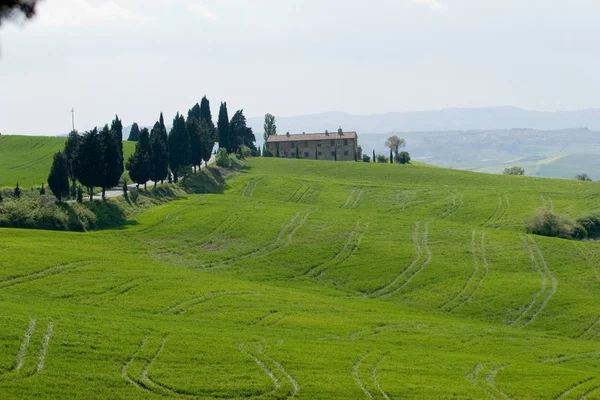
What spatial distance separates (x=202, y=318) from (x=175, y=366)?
14.8 m

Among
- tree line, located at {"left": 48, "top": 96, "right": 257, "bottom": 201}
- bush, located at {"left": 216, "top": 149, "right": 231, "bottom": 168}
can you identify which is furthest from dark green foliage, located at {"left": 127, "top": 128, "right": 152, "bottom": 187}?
bush, located at {"left": 216, "top": 149, "right": 231, "bottom": 168}

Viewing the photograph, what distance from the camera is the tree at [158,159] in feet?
380

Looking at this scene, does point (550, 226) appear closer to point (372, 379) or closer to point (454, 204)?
point (454, 204)

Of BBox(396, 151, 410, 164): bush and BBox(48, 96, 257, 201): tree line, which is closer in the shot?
BBox(48, 96, 257, 201): tree line

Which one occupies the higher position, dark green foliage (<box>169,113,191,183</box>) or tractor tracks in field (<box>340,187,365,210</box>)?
dark green foliage (<box>169,113,191,183</box>)

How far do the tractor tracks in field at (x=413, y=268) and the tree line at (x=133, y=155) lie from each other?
3782cm

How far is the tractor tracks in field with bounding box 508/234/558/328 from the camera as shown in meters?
65.9

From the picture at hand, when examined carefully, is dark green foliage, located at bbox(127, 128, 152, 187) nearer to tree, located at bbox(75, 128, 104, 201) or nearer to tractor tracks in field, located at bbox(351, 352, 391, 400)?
tree, located at bbox(75, 128, 104, 201)

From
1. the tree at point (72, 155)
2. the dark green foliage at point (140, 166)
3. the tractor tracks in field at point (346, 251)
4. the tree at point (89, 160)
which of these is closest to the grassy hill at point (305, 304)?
the tractor tracks in field at point (346, 251)

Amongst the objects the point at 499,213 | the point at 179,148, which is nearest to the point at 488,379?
the point at 499,213

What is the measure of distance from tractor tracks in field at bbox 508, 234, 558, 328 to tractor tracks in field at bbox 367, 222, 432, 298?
10.6m

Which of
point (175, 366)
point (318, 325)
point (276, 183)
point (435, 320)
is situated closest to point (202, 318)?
point (318, 325)

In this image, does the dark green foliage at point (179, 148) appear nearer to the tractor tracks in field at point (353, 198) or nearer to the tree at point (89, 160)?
the tractor tracks in field at point (353, 198)

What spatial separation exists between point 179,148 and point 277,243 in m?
46.2
